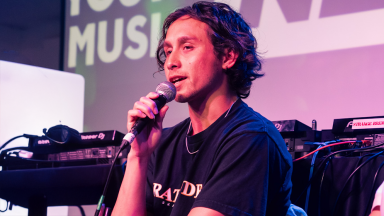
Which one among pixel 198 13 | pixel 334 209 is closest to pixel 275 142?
pixel 334 209

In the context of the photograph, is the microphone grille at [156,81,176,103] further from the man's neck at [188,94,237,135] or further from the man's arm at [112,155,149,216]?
the man's arm at [112,155,149,216]

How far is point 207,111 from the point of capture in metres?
1.61

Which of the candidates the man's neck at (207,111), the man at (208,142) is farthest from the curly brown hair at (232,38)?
the man's neck at (207,111)

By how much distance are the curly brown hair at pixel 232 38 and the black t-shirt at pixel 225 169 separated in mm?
159

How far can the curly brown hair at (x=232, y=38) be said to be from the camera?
5.55 ft

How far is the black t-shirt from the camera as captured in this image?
3.96ft

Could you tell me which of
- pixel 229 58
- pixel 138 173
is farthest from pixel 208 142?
pixel 229 58

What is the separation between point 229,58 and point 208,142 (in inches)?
15.8

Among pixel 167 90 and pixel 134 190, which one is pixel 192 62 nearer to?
pixel 167 90

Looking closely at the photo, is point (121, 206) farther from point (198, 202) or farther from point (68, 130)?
point (68, 130)

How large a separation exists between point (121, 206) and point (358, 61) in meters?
1.75

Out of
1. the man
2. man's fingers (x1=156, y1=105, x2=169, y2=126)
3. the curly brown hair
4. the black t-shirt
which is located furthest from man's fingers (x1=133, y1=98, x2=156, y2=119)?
the curly brown hair

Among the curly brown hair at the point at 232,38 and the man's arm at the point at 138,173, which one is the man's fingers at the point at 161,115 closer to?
the man's arm at the point at 138,173

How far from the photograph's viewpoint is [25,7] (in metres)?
4.02
